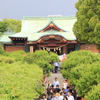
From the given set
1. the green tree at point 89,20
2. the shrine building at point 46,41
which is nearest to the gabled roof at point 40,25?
the shrine building at point 46,41

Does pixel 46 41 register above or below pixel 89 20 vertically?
below

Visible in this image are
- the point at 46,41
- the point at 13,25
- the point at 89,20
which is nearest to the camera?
the point at 89,20


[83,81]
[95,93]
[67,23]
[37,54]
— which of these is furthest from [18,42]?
[95,93]

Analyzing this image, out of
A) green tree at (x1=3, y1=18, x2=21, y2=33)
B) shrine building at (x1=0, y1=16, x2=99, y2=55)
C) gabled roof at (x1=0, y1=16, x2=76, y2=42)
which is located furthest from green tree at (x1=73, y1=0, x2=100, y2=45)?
green tree at (x1=3, y1=18, x2=21, y2=33)

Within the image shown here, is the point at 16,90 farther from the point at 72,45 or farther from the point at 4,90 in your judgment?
the point at 72,45

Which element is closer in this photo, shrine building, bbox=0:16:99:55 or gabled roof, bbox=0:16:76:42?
shrine building, bbox=0:16:99:55

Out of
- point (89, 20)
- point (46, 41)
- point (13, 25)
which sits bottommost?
point (46, 41)

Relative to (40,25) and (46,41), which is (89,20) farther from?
(40,25)

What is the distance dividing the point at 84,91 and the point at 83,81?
0.38m

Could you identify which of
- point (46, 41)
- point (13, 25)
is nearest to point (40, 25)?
point (46, 41)

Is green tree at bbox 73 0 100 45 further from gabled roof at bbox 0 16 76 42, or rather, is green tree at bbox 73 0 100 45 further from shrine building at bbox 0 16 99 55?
gabled roof at bbox 0 16 76 42

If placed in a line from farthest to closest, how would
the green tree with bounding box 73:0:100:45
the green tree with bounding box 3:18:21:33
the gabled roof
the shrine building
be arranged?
1. the green tree with bounding box 3:18:21:33
2. the gabled roof
3. the shrine building
4. the green tree with bounding box 73:0:100:45

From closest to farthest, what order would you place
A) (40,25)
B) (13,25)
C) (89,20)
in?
1. (89,20)
2. (40,25)
3. (13,25)

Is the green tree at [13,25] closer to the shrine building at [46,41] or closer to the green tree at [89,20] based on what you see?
the shrine building at [46,41]
